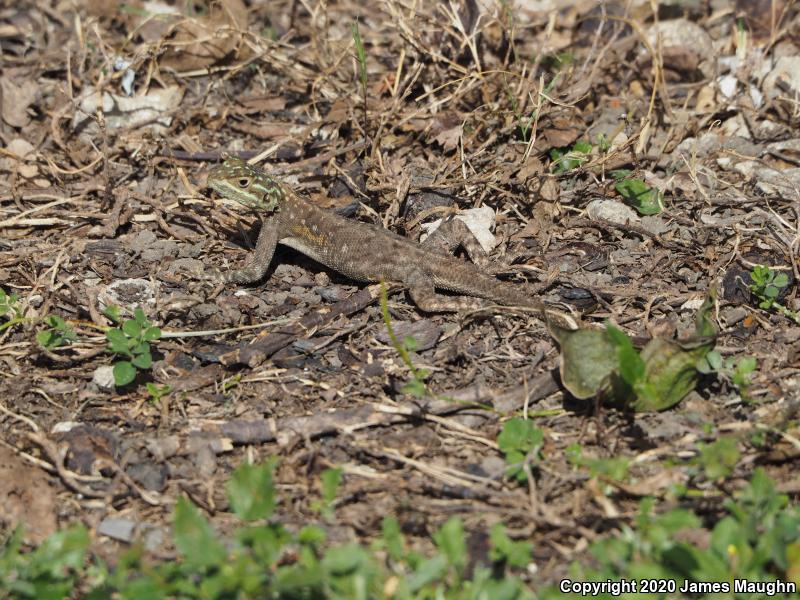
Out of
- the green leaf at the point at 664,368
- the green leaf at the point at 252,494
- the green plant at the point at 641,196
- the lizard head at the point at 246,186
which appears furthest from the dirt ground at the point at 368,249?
the green leaf at the point at 252,494

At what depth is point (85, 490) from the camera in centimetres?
529

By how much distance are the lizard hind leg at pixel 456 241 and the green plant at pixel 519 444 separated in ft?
7.21

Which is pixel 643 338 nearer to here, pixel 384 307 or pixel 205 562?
pixel 384 307

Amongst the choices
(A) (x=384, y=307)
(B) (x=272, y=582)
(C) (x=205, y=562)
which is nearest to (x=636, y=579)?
(B) (x=272, y=582)

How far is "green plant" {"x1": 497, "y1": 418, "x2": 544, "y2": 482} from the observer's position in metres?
5.06

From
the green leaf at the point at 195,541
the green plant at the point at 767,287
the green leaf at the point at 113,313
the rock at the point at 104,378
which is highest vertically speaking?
the green plant at the point at 767,287

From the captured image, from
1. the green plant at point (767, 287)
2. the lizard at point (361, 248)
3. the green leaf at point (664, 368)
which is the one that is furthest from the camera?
the lizard at point (361, 248)

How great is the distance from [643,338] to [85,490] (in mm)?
3803

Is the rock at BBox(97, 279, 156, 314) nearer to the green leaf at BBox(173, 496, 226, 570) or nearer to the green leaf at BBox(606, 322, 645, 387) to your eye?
the green leaf at BBox(173, 496, 226, 570)

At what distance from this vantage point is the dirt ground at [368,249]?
17.2 ft

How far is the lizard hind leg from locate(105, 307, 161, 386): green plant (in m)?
2.36

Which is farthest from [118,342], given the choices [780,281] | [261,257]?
[780,281]

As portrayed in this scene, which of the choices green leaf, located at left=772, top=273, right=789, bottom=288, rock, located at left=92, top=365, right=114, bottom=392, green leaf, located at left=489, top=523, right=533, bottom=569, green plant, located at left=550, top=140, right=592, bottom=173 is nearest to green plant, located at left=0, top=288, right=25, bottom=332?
rock, located at left=92, top=365, right=114, bottom=392

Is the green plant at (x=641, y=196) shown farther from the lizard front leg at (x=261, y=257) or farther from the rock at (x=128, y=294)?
the rock at (x=128, y=294)
